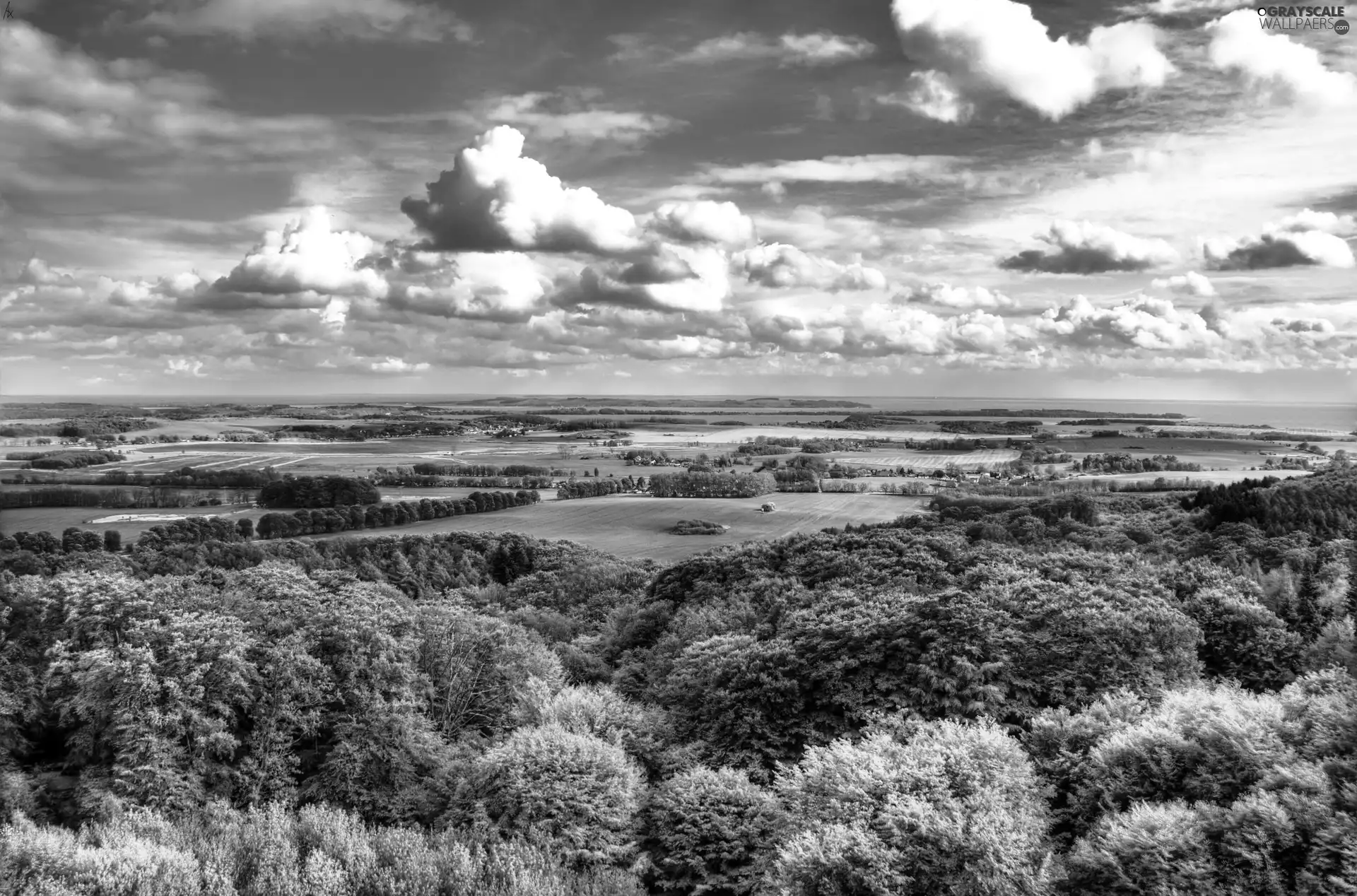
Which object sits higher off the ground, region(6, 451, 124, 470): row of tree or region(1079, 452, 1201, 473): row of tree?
region(6, 451, 124, 470): row of tree

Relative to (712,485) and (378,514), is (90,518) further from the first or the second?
(712,485)

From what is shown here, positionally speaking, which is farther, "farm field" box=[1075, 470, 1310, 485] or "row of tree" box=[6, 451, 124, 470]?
"farm field" box=[1075, 470, 1310, 485]

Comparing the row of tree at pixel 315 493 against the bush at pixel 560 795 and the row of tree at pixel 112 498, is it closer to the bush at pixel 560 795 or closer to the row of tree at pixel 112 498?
the row of tree at pixel 112 498

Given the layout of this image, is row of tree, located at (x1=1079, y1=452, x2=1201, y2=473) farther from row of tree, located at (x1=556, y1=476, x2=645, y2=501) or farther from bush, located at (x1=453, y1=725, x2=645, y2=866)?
bush, located at (x1=453, y1=725, x2=645, y2=866)

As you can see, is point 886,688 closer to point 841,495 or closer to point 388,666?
point 388,666

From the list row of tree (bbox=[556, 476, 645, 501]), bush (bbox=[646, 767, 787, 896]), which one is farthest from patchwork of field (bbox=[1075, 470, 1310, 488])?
bush (bbox=[646, 767, 787, 896])

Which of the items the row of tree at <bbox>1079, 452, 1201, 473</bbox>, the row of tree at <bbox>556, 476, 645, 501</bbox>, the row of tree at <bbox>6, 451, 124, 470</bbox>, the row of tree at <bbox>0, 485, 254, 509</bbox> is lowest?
the row of tree at <bbox>556, 476, 645, 501</bbox>

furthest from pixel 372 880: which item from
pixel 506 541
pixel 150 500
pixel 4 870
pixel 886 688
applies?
pixel 150 500
